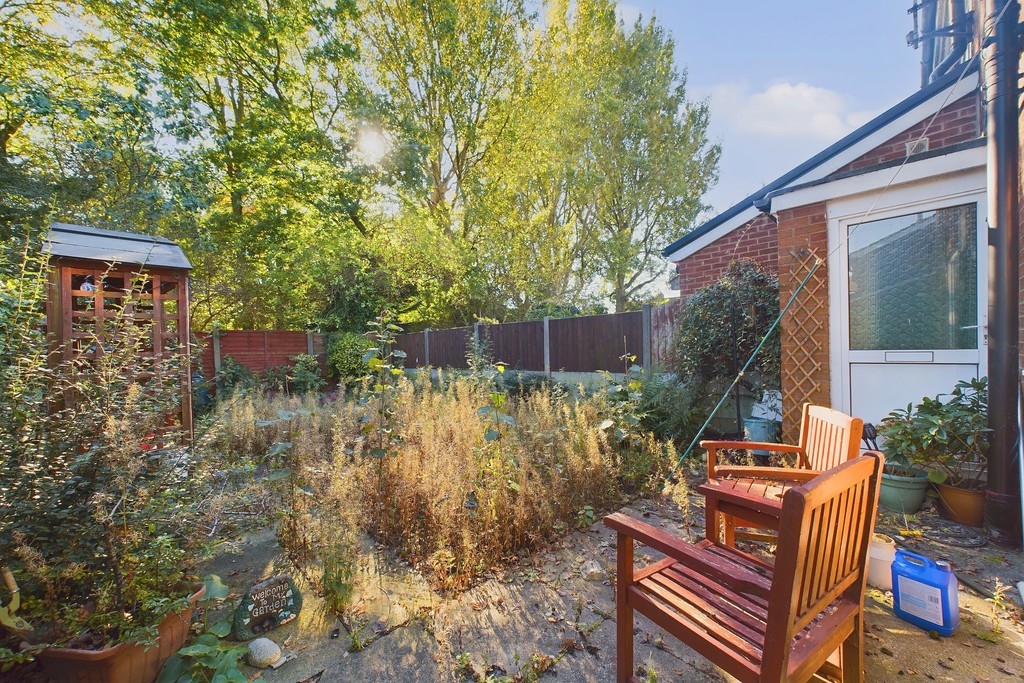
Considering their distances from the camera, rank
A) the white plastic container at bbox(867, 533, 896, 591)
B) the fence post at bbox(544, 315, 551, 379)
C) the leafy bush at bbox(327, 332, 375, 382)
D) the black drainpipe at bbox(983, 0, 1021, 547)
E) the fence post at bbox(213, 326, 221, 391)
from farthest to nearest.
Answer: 1. the leafy bush at bbox(327, 332, 375, 382)
2. the fence post at bbox(213, 326, 221, 391)
3. the fence post at bbox(544, 315, 551, 379)
4. the black drainpipe at bbox(983, 0, 1021, 547)
5. the white plastic container at bbox(867, 533, 896, 591)

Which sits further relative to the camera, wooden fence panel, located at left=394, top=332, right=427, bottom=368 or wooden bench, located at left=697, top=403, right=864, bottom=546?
wooden fence panel, located at left=394, top=332, right=427, bottom=368

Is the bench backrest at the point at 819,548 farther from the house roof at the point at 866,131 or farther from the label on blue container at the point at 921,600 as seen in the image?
the house roof at the point at 866,131

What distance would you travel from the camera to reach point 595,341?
7070 millimetres

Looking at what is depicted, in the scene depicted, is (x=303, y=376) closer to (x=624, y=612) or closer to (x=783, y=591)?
(x=624, y=612)

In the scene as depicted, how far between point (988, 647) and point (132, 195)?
9.77 meters

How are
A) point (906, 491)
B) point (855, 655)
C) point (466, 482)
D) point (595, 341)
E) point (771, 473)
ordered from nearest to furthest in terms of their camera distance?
point (855, 655)
point (771, 473)
point (466, 482)
point (906, 491)
point (595, 341)

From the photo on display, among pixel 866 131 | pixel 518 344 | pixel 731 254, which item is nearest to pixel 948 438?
pixel 866 131

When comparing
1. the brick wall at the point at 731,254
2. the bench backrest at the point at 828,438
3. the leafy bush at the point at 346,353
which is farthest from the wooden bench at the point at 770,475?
the leafy bush at the point at 346,353

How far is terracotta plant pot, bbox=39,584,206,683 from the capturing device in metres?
1.43

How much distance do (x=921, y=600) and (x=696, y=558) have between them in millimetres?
1537

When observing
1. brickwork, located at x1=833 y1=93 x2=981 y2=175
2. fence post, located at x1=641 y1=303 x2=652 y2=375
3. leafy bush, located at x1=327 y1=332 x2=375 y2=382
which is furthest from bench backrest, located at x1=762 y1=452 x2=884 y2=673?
leafy bush, located at x1=327 y1=332 x2=375 y2=382

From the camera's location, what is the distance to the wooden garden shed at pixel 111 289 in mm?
2943

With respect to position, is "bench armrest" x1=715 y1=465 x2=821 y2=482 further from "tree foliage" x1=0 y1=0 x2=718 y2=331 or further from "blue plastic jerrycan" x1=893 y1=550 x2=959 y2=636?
"tree foliage" x1=0 y1=0 x2=718 y2=331

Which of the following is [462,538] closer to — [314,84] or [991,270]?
[991,270]
